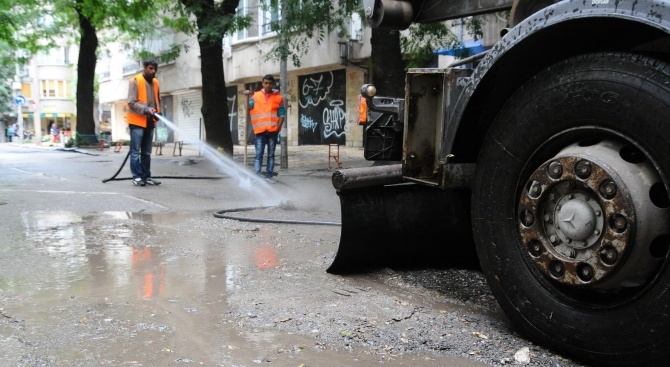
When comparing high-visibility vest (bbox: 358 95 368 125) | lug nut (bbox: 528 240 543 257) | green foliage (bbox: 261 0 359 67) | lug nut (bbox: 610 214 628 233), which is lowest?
lug nut (bbox: 528 240 543 257)

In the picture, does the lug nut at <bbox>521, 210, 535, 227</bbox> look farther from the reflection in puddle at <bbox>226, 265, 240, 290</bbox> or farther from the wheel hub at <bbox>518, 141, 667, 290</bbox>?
the reflection in puddle at <bbox>226, 265, 240, 290</bbox>

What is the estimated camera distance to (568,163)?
2256 mm

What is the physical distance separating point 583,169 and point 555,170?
123 mm

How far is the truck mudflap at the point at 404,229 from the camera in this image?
3.69 metres

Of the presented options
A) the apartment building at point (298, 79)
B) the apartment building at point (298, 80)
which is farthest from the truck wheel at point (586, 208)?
the apartment building at point (298, 80)

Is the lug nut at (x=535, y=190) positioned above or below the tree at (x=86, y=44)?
below

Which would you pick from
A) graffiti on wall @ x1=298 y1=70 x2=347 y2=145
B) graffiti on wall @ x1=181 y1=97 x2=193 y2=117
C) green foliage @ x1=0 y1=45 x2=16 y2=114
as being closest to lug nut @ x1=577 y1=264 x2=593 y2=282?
graffiti on wall @ x1=298 y1=70 x2=347 y2=145

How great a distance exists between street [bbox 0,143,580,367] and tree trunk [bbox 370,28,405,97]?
580 cm

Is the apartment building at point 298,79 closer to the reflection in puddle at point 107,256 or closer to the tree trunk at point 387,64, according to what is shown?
the tree trunk at point 387,64

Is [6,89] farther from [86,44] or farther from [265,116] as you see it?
[265,116]

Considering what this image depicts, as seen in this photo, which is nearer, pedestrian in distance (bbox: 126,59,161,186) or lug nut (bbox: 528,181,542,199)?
lug nut (bbox: 528,181,542,199)

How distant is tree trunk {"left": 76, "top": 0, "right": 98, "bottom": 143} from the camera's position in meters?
23.3

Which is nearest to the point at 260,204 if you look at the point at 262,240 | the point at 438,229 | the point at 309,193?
the point at 309,193

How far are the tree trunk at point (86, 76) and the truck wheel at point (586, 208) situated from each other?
23553mm
